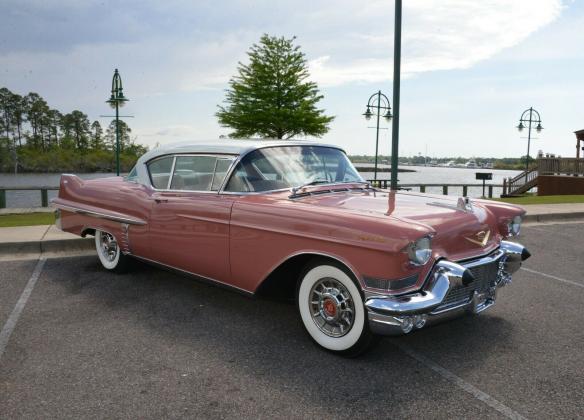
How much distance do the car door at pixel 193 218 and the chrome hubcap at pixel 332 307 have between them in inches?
34.5

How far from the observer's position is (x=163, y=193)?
4.87 meters

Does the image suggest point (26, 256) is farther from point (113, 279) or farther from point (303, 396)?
point (303, 396)

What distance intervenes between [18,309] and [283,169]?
278cm

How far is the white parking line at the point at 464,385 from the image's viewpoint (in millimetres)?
2744

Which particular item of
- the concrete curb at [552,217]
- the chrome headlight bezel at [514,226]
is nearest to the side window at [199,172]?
the chrome headlight bezel at [514,226]

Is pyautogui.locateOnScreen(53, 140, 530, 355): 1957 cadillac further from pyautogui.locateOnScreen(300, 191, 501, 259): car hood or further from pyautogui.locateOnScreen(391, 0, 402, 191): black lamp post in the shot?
pyautogui.locateOnScreen(391, 0, 402, 191): black lamp post

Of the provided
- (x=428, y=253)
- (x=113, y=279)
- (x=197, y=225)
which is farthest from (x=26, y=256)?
(x=428, y=253)

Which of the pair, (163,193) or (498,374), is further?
(163,193)

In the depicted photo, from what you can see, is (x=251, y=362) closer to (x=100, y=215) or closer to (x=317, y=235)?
(x=317, y=235)

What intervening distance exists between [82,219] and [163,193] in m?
1.65

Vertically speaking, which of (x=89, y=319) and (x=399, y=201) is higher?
(x=399, y=201)

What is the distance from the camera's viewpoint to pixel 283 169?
14.4 ft

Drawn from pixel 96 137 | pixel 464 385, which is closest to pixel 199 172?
pixel 464 385

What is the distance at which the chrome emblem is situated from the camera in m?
3.71
